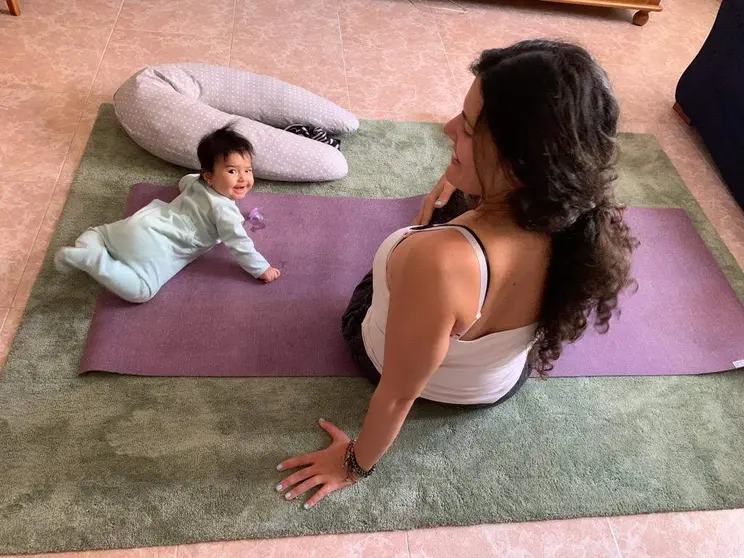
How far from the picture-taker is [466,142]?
2.64ft

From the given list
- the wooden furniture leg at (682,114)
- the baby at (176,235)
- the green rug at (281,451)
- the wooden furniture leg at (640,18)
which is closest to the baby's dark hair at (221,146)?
the baby at (176,235)

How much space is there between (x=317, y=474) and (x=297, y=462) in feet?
0.17

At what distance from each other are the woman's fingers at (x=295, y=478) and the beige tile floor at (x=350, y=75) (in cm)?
11

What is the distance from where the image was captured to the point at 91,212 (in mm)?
1686

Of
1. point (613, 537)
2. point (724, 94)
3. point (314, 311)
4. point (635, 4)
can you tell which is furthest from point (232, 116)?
point (635, 4)

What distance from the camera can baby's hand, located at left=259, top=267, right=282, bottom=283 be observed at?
5.17 feet

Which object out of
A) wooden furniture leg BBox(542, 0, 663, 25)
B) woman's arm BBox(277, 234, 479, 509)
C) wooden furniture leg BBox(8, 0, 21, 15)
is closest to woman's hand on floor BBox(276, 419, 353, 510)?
woman's arm BBox(277, 234, 479, 509)

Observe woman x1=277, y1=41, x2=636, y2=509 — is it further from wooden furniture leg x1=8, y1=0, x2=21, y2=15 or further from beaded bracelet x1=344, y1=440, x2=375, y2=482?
wooden furniture leg x1=8, y1=0, x2=21, y2=15

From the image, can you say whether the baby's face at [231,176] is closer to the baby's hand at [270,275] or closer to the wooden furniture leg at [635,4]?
the baby's hand at [270,275]

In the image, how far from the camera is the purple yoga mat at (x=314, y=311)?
1.43 m

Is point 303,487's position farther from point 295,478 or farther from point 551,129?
point 551,129

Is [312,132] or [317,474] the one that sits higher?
[312,132]

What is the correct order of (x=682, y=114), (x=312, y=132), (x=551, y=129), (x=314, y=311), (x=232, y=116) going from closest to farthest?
1. (x=551, y=129)
2. (x=314, y=311)
3. (x=232, y=116)
4. (x=312, y=132)
5. (x=682, y=114)

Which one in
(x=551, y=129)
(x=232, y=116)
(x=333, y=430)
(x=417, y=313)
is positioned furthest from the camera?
(x=232, y=116)
